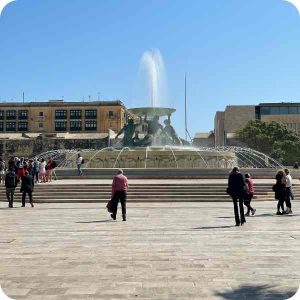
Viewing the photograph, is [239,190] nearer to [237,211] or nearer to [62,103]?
[237,211]

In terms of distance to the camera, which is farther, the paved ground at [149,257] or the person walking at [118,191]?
the person walking at [118,191]

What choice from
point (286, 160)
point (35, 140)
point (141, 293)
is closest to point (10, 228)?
point (141, 293)

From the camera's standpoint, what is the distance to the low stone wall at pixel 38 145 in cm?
9056

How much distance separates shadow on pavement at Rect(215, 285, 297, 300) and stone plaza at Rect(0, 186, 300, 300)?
11 millimetres

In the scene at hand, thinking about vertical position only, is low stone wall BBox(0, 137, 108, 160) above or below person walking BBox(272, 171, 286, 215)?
above

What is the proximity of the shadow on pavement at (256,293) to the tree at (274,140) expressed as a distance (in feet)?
205

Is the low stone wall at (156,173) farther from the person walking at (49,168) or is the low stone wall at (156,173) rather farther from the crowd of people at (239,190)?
the crowd of people at (239,190)

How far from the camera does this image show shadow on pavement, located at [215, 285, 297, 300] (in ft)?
18.4

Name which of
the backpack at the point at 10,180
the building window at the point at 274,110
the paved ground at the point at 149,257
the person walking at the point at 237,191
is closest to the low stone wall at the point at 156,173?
the backpack at the point at 10,180

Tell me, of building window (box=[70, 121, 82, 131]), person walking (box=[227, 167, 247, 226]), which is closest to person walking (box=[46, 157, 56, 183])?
person walking (box=[227, 167, 247, 226])

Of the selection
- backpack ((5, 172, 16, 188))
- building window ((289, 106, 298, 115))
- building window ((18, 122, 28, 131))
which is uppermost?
building window ((289, 106, 298, 115))

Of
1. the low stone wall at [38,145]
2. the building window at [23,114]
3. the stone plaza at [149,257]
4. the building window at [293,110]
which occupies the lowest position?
the stone plaza at [149,257]

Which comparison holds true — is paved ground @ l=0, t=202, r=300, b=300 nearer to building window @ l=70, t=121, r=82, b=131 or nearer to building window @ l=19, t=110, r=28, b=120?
building window @ l=70, t=121, r=82, b=131

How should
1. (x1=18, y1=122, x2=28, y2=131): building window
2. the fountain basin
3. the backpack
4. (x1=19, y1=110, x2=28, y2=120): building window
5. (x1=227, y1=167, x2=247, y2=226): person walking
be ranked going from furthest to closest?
1. (x1=19, y1=110, x2=28, y2=120): building window
2. (x1=18, y1=122, x2=28, y2=131): building window
3. the fountain basin
4. the backpack
5. (x1=227, y1=167, x2=247, y2=226): person walking
